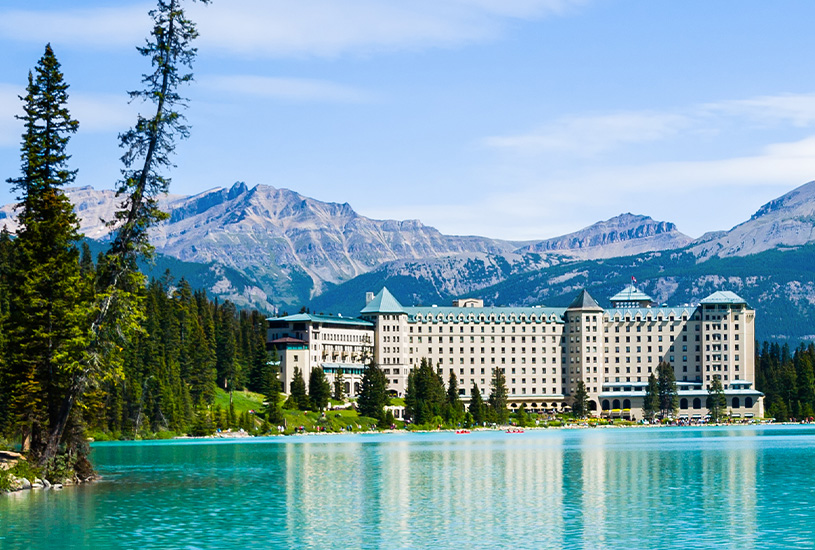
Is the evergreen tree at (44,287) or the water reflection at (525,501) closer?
the water reflection at (525,501)

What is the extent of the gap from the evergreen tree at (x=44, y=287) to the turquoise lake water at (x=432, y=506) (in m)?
6.34

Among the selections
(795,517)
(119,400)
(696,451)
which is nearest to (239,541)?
(795,517)

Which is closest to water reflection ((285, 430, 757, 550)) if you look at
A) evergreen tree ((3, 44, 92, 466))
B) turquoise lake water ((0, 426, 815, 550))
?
turquoise lake water ((0, 426, 815, 550))

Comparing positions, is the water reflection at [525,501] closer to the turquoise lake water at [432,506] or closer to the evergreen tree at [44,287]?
the turquoise lake water at [432,506]

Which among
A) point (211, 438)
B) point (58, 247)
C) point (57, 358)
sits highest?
point (58, 247)

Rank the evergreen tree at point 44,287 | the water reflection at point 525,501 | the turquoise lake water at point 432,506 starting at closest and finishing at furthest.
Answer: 1. the turquoise lake water at point 432,506
2. the water reflection at point 525,501
3. the evergreen tree at point 44,287

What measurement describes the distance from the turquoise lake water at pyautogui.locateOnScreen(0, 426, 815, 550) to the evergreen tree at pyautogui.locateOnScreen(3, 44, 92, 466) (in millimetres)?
6339

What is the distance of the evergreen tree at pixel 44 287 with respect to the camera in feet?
255

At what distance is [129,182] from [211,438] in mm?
121350

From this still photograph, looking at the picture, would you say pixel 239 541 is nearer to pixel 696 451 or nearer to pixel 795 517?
pixel 795 517

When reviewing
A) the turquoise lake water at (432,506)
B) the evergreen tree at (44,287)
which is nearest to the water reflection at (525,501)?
the turquoise lake water at (432,506)

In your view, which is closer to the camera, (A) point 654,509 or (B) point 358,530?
(B) point 358,530

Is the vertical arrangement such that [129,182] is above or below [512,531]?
above

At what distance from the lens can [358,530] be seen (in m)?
55.1
